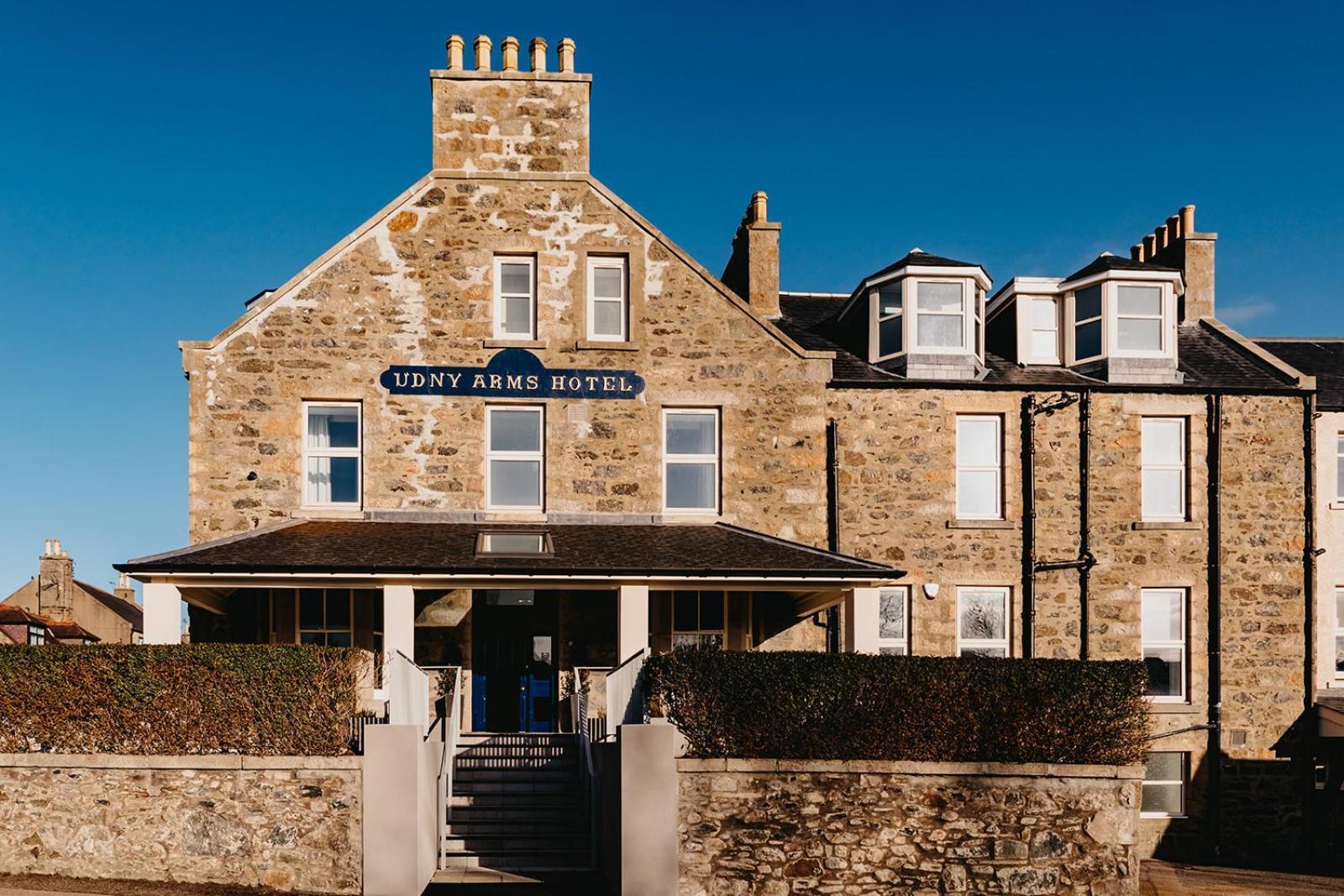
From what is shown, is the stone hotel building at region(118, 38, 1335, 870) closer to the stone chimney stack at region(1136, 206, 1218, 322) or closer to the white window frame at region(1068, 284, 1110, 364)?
the white window frame at region(1068, 284, 1110, 364)

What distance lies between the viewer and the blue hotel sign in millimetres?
18609

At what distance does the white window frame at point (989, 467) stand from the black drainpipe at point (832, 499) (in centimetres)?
202

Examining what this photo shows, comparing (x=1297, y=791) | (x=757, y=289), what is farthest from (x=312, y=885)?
(x=1297, y=791)

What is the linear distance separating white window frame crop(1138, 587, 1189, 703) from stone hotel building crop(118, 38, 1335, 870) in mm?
66

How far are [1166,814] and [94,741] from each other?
52.3 ft

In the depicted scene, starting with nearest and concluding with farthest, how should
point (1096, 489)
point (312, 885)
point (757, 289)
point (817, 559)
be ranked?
1. point (312, 885)
2. point (817, 559)
3. point (1096, 489)
4. point (757, 289)

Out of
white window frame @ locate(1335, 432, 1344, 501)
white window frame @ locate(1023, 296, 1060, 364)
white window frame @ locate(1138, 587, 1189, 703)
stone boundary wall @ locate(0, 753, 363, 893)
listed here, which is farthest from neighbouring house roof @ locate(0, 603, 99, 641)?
white window frame @ locate(1335, 432, 1344, 501)

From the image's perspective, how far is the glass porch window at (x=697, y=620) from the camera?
19.0 metres

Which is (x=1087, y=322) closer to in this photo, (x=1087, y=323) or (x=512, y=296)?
(x=1087, y=323)

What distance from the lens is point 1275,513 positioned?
1995 centimetres

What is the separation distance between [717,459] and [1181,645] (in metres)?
8.34

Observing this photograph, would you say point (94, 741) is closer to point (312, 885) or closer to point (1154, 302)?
point (312, 885)

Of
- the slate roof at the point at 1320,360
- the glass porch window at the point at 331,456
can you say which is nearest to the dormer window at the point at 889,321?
the slate roof at the point at 1320,360

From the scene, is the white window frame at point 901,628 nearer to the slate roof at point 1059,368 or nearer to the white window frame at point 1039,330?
the slate roof at point 1059,368
